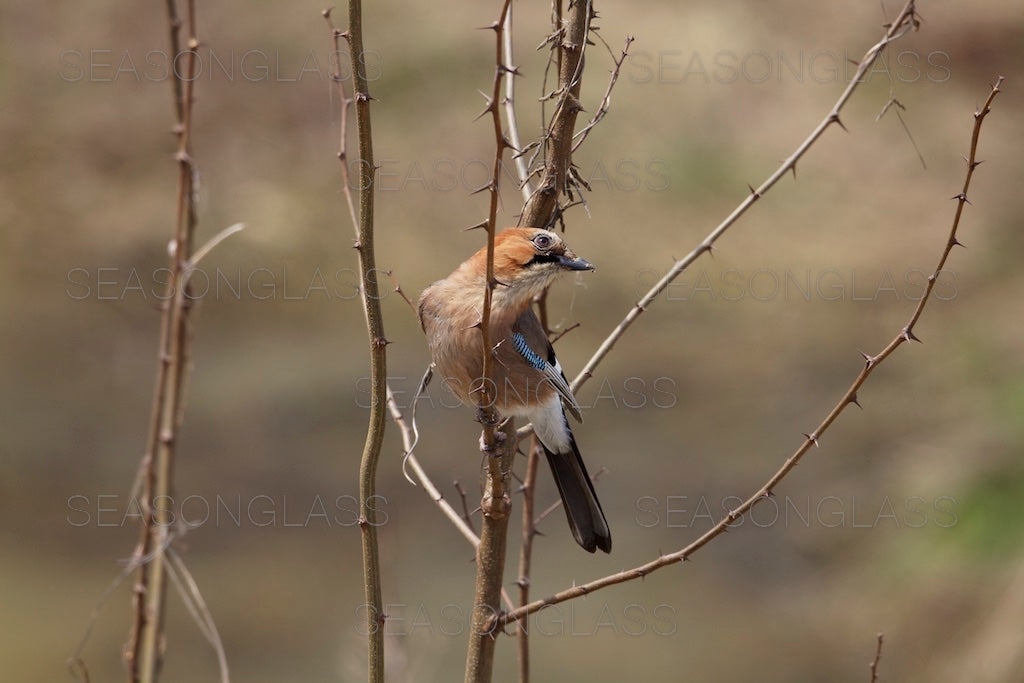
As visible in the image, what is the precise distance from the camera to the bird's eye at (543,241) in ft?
7.68

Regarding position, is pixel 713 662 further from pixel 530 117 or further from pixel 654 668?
pixel 530 117

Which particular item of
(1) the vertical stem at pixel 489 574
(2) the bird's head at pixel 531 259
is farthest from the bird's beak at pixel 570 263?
(1) the vertical stem at pixel 489 574

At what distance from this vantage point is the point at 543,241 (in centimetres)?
236

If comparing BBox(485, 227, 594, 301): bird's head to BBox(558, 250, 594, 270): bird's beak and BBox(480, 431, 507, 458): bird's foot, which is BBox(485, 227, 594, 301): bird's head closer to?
BBox(558, 250, 594, 270): bird's beak

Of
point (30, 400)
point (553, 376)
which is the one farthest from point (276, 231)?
point (553, 376)

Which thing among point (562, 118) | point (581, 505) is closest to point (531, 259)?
point (562, 118)

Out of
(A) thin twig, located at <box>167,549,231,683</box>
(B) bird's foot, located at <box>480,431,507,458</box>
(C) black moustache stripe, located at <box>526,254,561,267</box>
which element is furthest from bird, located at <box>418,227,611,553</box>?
(A) thin twig, located at <box>167,549,231,683</box>

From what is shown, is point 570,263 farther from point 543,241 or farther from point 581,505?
point 581,505

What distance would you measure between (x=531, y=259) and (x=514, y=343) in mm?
418

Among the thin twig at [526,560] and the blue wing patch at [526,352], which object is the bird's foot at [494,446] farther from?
the blue wing patch at [526,352]

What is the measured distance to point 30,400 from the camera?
712 cm

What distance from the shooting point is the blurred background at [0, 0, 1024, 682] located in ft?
18.3

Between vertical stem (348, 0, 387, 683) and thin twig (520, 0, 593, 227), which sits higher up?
thin twig (520, 0, 593, 227)

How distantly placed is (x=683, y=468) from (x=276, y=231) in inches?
146
